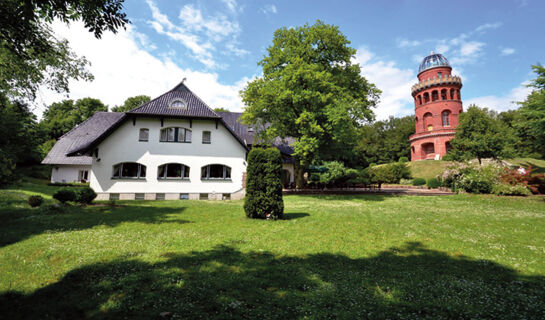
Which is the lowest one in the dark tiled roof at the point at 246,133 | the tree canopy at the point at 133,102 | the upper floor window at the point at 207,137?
the upper floor window at the point at 207,137

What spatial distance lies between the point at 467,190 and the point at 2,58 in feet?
106

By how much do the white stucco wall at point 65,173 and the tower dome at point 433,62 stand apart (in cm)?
6432

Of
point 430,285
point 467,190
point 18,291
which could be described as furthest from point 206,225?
point 467,190

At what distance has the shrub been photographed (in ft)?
55.1

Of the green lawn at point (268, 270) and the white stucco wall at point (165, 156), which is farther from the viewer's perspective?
the white stucco wall at point (165, 156)

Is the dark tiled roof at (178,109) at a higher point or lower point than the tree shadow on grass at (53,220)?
higher

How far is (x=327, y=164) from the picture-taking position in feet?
78.1

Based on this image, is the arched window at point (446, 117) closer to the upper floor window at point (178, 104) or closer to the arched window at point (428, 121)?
the arched window at point (428, 121)

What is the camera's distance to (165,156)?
20.1 meters

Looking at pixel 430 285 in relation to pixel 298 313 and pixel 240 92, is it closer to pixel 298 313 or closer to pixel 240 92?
pixel 298 313

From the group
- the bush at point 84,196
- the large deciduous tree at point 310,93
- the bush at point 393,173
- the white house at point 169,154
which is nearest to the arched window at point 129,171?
the white house at point 169,154

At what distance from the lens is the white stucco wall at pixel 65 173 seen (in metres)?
29.5

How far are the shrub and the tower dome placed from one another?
4183 cm

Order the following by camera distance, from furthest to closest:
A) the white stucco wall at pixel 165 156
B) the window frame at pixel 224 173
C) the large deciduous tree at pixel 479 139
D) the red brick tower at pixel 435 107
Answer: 1. the red brick tower at pixel 435 107
2. the large deciduous tree at pixel 479 139
3. the window frame at pixel 224 173
4. the white stucco wall at pixel 165 156
